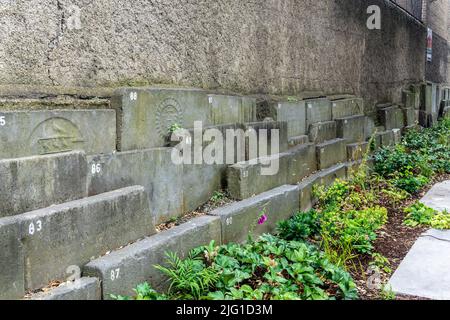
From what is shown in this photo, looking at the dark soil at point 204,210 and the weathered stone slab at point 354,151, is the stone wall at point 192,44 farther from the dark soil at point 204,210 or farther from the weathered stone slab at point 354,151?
the dark soil at point 204,210

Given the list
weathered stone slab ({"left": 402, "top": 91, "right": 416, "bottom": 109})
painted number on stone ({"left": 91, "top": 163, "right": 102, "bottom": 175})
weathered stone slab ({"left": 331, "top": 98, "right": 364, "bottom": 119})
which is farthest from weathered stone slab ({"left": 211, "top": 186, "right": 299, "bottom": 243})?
weathered stone slab ({"left": 402, "top": 91, "right": 416, "bottom": 109})

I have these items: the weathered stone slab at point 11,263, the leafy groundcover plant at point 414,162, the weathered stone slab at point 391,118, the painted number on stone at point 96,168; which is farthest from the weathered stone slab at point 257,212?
the weathered stone slab at point 391,118

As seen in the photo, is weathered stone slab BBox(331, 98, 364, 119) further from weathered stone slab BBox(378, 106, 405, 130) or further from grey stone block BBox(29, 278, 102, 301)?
grey stone block BBox(29, 278, 102, 301)

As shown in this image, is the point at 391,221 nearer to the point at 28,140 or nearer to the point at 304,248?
the point at 304,248

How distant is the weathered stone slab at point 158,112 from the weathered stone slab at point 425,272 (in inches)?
71.9

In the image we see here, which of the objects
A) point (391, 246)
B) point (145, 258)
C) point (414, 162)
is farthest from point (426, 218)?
point (145, 258)

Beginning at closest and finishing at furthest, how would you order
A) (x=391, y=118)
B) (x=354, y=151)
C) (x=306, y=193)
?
(x=306, y=193), (x=354, y=151), (x=391, y=118)

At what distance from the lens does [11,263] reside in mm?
2182

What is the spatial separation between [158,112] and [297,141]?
2.56m

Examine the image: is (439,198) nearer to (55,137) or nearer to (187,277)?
(187,277)

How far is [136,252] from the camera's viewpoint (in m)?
2.74

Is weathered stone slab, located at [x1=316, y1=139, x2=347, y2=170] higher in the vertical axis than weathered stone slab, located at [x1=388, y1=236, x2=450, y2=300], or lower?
higher

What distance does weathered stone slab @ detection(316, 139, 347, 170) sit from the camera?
5.88 meters

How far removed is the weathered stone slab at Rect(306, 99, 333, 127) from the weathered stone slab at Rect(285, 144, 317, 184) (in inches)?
20.0
